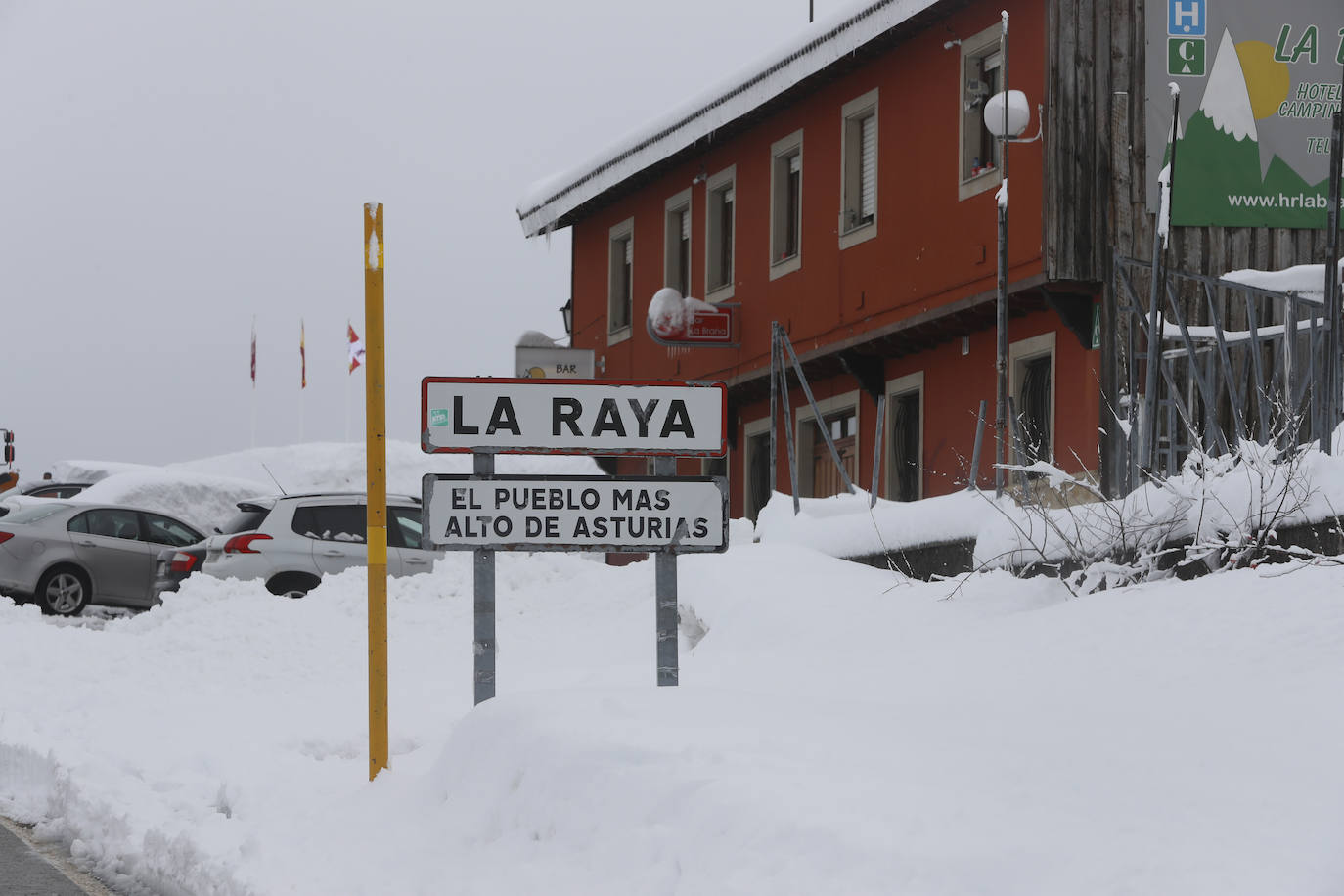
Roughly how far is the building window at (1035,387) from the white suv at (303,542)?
6.27m

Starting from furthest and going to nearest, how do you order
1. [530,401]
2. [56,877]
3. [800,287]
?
1. [800,287]
2. [530,401]
3. [56,877]

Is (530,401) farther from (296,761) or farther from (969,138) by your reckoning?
(969,138)

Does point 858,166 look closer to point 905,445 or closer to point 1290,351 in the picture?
point 905,445

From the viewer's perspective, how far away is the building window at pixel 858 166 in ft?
67.1

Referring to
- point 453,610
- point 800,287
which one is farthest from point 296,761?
point 800,287

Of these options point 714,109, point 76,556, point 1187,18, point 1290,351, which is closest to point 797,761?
point 1290,351

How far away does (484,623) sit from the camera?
7.99m

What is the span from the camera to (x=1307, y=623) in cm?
793

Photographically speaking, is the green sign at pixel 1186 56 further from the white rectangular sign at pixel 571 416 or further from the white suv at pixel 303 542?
the white rectangular sign at pixel 571 416

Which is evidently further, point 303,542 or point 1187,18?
point 303,542

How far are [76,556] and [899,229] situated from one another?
1042 centimetres

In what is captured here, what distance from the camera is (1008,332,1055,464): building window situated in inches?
691

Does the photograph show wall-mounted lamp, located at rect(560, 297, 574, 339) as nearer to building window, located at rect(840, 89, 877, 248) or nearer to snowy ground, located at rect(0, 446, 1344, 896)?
building window, located at rect(840, 89, 877, 248)

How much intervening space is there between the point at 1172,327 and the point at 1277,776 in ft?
29.7
